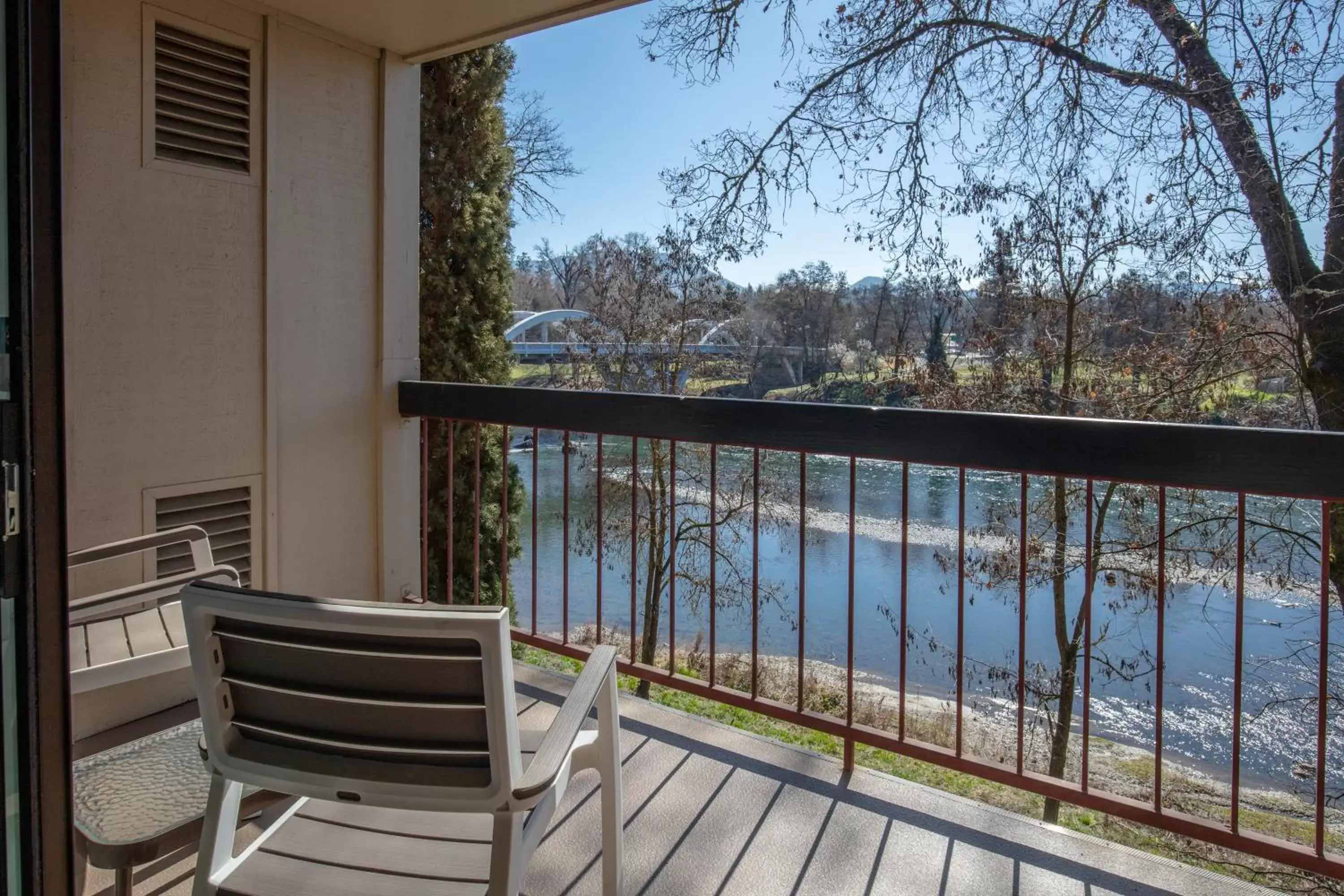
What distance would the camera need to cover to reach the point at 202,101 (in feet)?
8.77

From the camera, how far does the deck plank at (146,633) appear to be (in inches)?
74.9

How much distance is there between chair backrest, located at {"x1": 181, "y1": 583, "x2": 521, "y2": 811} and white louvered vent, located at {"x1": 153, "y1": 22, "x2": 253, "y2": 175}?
6.93ft

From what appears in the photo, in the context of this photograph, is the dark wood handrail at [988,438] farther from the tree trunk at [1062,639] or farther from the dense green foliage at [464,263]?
the dense green foliage at [464,263]

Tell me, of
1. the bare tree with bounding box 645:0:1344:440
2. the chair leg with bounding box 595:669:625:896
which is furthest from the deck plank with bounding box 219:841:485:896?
the bare tree with bounding box 645:0:1344:440

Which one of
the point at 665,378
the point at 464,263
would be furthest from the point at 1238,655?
the point at 464,263

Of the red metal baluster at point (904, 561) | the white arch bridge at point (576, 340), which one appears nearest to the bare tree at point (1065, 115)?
the white arch bridge at point (576, 340)

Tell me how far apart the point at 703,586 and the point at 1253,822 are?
3998 mm

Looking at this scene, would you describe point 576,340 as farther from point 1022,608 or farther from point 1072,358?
point 1022,608

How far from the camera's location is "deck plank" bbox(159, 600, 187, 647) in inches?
77.3

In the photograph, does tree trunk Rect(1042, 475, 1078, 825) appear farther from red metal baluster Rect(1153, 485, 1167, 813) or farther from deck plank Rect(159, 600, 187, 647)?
deck plank Rect(159, 600, 187, 647)

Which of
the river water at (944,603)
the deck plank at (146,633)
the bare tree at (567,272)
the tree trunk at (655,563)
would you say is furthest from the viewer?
the bare tree at (567,272)

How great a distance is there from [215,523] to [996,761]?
2.67m

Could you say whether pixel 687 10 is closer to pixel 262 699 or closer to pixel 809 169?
pixel 809 169

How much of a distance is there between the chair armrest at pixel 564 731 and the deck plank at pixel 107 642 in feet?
3.60
